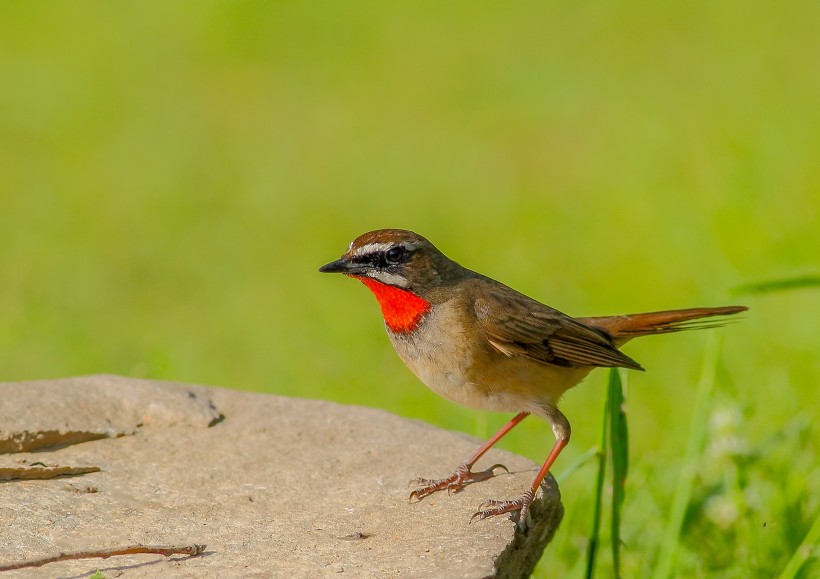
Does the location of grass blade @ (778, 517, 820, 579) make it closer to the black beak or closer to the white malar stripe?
the white malar stripe

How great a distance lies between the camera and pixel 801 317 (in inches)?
313

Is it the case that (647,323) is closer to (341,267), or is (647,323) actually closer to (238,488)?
(341,267)

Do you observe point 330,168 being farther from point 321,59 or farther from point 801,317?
point 801,317

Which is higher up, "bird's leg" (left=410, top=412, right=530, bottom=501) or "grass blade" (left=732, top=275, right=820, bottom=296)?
"grass blade" (left=732, top=275, right=820, bottom=296)

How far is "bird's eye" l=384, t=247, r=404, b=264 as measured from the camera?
15.3ft

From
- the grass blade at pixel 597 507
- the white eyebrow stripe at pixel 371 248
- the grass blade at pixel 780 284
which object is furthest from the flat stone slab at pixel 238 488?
the grass blade at pixel 780 284

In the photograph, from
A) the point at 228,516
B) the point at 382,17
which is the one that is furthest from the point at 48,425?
the point at 382,17

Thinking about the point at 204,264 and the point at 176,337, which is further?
the point at 204,264

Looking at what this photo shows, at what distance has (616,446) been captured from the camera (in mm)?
4438

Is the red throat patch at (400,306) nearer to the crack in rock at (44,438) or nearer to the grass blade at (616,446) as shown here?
the grass blade at (616,446)

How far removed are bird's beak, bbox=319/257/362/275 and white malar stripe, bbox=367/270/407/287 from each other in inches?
2.7

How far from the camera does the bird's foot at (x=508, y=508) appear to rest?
→ 12.9 feet

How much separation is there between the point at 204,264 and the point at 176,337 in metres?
1.14

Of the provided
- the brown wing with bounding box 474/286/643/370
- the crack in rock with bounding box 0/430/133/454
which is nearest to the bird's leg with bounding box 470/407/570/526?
the brown wing with bounding box 474/286/643/370
